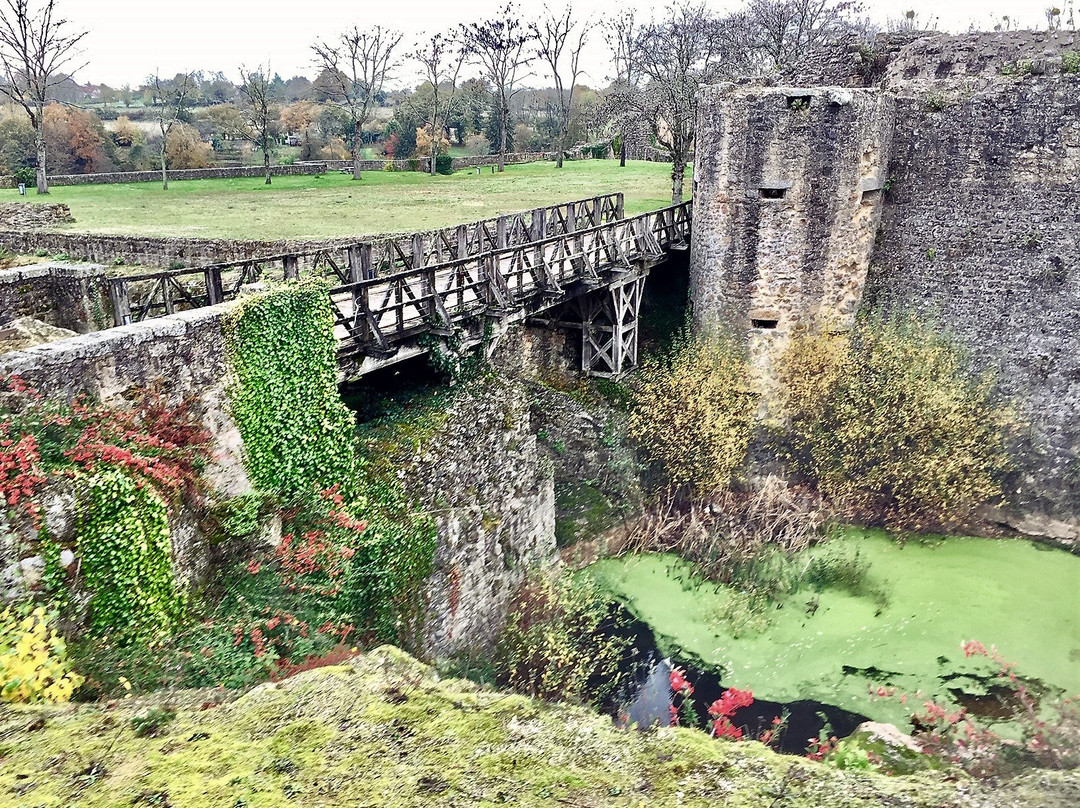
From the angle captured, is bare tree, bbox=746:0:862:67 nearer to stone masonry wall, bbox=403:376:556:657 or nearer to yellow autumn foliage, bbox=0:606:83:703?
stone masonry wall, bbox=403:376:556:657

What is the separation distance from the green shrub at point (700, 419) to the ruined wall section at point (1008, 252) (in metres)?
3.15

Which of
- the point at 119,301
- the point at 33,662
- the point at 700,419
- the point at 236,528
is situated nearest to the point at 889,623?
the point at 700,419

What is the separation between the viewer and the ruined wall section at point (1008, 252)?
14094 millimetres

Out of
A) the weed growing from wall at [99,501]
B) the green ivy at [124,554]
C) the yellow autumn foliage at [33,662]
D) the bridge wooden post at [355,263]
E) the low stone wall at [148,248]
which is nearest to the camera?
the yellow autumn foliage at [33,662]

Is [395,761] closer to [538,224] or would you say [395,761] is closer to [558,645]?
[558,645]

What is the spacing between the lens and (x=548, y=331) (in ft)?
49.6

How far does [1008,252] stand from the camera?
14633mm

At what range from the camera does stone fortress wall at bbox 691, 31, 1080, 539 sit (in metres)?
13.9

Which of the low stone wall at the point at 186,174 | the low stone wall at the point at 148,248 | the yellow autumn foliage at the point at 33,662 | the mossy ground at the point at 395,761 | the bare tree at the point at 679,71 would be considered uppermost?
the bare tree at the point at 679,71

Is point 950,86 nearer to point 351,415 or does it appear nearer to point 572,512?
point 572,512

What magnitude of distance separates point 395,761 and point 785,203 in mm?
12634

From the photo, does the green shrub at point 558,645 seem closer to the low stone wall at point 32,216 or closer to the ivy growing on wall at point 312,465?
the ivy growing on wall at point 312,465

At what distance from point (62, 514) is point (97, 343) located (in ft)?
5.36

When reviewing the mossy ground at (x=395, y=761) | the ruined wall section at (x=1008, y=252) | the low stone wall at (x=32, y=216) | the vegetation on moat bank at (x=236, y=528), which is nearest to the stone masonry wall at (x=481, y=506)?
the vegetation on moat bank at (x=236, y=528)
